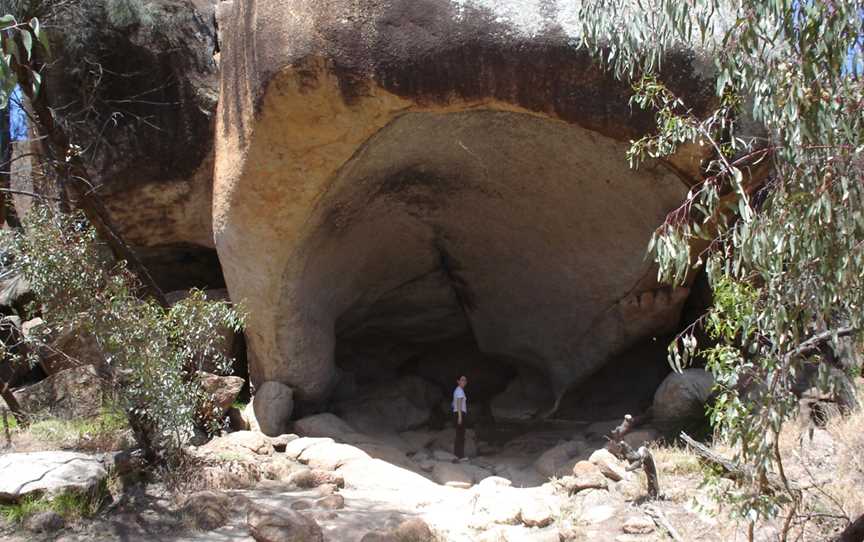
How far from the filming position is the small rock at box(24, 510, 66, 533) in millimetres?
5391

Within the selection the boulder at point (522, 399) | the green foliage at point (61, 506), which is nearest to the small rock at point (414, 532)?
the green foliage at point (61, 506)

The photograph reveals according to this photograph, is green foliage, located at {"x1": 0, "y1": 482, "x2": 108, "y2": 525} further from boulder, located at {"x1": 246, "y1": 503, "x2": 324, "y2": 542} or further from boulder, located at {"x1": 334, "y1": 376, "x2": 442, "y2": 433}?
boulder, located at {"x1": 334, "y1": 376, "x2": 442, "y2": 433}

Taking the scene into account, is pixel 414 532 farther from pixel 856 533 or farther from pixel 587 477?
pixel 856 533

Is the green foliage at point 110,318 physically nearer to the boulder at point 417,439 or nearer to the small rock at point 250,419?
the small rock at point 250,419

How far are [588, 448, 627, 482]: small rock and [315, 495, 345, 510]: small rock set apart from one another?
6.46ft

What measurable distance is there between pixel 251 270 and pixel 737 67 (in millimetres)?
5525

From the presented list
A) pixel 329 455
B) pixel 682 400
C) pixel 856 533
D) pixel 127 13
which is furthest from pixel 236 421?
pixel 856 533

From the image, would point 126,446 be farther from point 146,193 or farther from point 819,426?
point 819,426

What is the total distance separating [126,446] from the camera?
6.79 m

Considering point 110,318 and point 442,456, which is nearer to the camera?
point 110,318

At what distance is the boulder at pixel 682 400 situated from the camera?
25.5ft

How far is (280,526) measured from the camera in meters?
5.16

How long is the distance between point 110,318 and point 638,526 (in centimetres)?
399

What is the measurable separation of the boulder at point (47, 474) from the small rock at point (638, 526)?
3.56 meters
